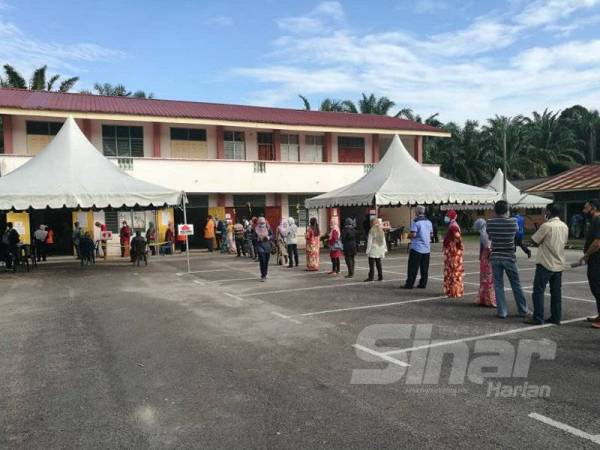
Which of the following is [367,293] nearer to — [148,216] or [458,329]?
[458,329]

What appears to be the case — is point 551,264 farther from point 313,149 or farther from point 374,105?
point 374,105

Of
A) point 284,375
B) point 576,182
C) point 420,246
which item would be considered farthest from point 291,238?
point 576,182

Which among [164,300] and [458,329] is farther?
[164,300]

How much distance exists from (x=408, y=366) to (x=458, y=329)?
1.88 meters

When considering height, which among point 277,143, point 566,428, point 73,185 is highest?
point 277,143

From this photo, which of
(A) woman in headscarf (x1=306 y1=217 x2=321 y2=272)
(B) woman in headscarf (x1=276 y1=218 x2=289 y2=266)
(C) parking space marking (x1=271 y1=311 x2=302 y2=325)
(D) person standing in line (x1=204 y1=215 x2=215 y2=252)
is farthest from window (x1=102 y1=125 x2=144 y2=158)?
(C) parking space marking (x1=271 y1=311 x2=302 y2=325)

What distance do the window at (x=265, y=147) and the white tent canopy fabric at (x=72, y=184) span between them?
11545 millimetres

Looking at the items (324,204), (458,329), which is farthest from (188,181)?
(458,329)

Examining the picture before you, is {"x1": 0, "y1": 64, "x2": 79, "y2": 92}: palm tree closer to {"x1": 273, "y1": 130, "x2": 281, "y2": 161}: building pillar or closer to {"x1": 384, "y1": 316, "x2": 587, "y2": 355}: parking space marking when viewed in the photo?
{"x1": 273, "y1": 130, "x2": 281, "y2": 161}: building pillar

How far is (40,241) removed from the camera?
19.7 meters

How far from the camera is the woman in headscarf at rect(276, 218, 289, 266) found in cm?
1570

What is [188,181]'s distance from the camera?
24172 mm

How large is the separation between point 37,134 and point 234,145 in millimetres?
9369

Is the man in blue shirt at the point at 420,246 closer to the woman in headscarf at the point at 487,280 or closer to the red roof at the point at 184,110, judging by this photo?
the woman in headscarf at the point at 487,280
